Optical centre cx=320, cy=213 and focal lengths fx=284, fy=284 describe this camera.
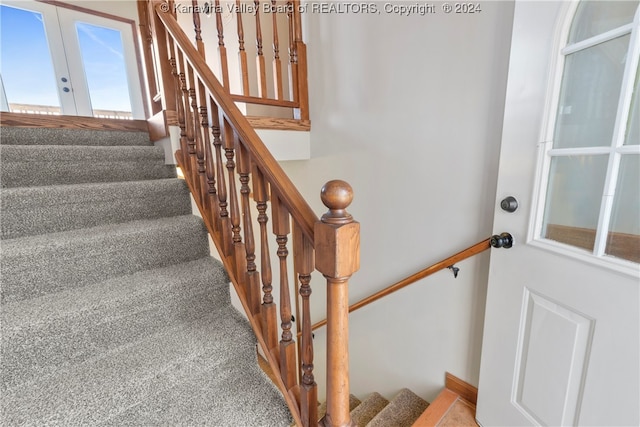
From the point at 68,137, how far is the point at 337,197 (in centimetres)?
204

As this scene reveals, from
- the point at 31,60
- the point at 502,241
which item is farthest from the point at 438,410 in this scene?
the point at 31,60

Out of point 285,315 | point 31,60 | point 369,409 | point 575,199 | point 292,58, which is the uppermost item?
point 31,60

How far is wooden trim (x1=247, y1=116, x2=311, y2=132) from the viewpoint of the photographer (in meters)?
1.81

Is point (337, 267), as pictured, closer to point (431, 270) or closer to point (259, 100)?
point (431, 270)

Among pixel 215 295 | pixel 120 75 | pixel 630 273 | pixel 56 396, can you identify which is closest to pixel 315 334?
pixel 215 295

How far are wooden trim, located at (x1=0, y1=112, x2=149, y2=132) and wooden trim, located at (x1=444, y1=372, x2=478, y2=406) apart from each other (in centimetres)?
249

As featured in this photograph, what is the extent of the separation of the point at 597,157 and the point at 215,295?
57.7 inches

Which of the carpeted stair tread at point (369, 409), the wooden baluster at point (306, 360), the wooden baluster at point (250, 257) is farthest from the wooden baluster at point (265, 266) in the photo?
the carpeted stair tread at point (369, 409)

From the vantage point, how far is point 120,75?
3.86m

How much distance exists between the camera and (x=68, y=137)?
70.5 inches

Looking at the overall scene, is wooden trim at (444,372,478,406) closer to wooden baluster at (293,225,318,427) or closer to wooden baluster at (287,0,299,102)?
wooden baluster at (293,225,318,427)

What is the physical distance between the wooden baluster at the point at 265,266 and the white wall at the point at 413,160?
0.85 m

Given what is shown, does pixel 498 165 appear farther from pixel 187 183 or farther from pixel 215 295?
pixel 187 183

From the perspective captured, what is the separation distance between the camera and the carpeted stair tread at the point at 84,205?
1.22 m
